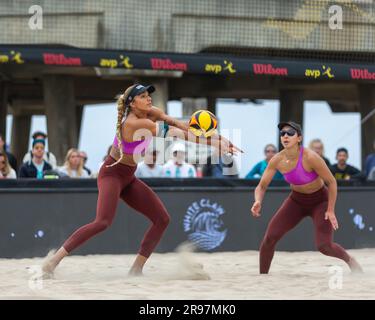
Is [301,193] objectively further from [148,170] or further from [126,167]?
[148,170]

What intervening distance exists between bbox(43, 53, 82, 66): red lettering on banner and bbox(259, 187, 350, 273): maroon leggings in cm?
551

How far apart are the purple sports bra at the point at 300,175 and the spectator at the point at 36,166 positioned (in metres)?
4.02

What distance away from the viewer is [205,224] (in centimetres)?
1111

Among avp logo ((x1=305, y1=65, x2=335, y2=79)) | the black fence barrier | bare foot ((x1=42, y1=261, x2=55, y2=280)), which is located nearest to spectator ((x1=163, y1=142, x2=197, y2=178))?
the black fence barrier

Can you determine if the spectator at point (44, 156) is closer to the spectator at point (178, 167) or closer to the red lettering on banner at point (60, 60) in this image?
the spectator at point (178, 167)

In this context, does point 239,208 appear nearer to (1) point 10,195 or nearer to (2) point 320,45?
(1) point 10,195

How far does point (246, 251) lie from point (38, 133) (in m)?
3.03

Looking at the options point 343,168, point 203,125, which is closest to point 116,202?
point 203,125

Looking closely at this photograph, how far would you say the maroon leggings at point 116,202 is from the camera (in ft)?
24.4

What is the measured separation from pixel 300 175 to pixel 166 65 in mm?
5324

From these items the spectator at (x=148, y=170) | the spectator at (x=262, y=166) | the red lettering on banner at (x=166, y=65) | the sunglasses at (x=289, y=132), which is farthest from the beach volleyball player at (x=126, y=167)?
the red lettering on banner at (x=166, y=65)
